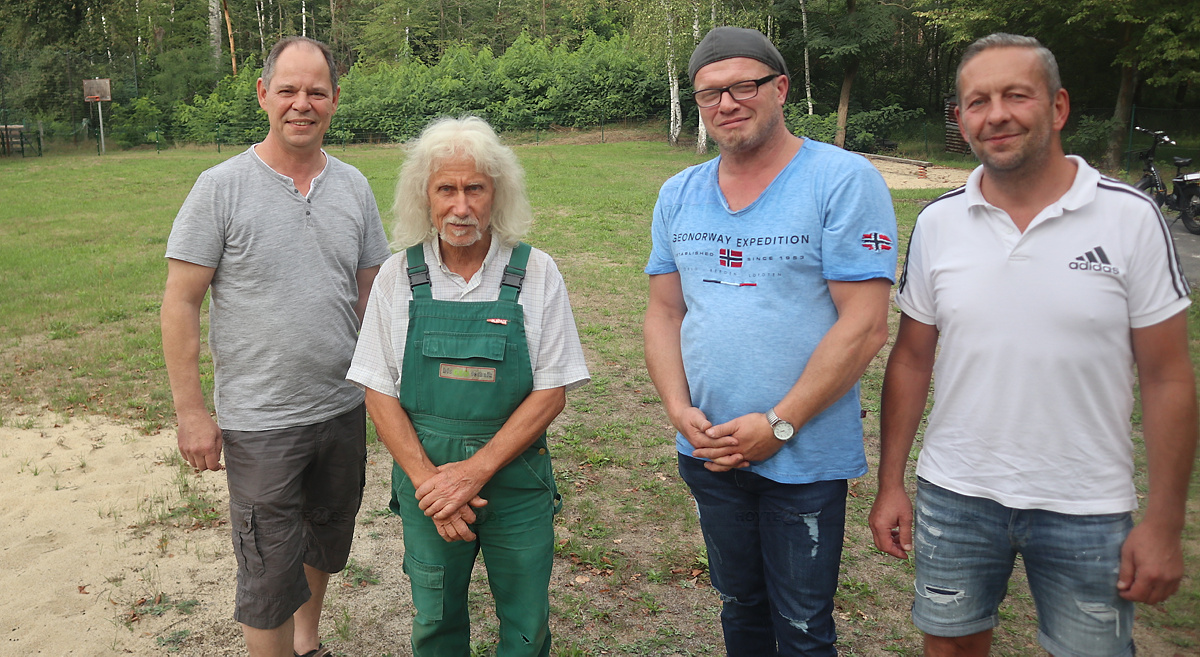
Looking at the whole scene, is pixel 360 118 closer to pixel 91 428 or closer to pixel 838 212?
pixel 91 428

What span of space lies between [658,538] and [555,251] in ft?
27.3

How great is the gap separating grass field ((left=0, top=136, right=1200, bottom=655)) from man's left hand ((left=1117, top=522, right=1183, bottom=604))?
1565 millimetres

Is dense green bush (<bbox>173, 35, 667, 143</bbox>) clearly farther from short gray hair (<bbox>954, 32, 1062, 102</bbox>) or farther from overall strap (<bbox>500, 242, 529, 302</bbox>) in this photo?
short gray hair (<bbox>954, 32, 1062, 102</bbox>)

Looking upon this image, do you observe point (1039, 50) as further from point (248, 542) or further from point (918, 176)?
point (918, 176)

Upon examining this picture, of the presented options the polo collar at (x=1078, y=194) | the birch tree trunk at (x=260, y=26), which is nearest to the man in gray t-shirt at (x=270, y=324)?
the polo collar at (x=1078, y=194)

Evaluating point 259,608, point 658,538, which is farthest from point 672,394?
point 658,538

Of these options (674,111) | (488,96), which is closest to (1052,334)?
(674,111)

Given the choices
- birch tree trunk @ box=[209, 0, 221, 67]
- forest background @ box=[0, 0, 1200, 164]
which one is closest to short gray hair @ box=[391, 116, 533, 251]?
forest background @ box=[0, 0, 1200, 164]

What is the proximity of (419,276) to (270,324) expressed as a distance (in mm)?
691

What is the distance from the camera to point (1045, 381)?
2.08 m

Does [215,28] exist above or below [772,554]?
above

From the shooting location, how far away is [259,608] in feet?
9.59

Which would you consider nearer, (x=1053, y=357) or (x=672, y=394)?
(x=1053, y=357)

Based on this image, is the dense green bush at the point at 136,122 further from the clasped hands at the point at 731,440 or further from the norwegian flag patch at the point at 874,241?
the norwegian flag patch at the point at 874,241
